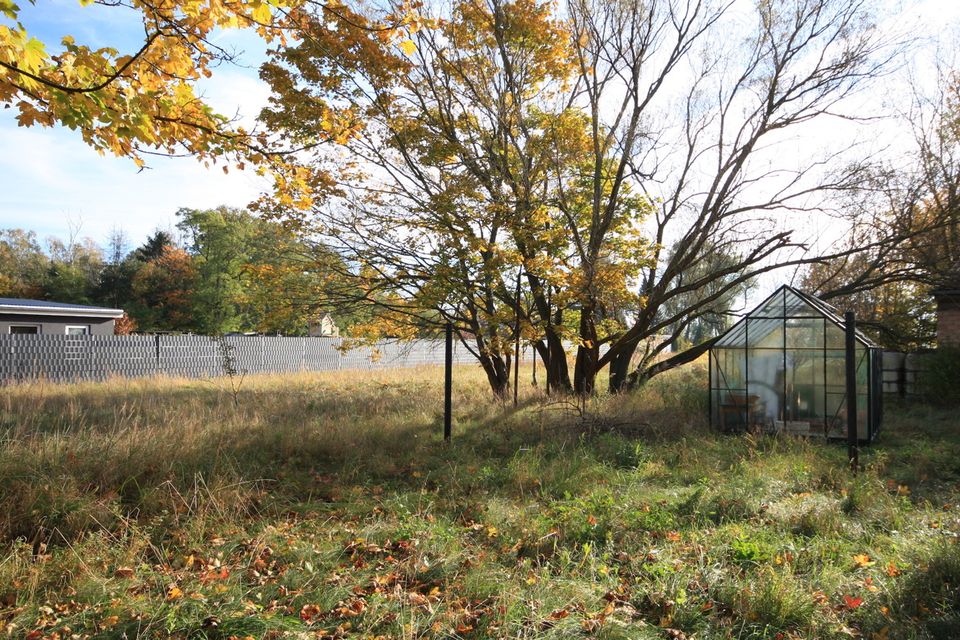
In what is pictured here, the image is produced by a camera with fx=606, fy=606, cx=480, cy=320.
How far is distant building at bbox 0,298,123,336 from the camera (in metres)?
22.0

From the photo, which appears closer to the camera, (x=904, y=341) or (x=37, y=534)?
(x=37, y=534)

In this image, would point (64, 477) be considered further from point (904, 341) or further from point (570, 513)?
point (904, 341)

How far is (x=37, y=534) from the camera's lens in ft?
16.1

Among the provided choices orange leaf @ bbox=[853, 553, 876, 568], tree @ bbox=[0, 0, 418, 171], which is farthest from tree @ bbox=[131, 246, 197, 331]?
orange leaf @ bbox=[853, 553, 876, 568]

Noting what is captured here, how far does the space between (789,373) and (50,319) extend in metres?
25.3

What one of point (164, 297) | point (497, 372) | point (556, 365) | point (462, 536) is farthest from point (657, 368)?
point (164, 297)

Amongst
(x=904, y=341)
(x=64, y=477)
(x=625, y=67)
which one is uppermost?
(x=625, y=67)

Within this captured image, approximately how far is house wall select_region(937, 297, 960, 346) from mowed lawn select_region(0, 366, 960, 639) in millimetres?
8296

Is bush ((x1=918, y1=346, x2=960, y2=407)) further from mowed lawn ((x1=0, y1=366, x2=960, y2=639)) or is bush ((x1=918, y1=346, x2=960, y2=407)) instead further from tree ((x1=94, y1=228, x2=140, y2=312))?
tree ((x1=94, y1=228, x2=140, y2=312))

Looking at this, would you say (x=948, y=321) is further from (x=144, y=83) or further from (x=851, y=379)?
(x=144, y=83)

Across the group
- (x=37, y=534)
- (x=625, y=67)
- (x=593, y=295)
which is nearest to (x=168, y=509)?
(x=37, y=534)

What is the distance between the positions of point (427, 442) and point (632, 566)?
488 centimetres

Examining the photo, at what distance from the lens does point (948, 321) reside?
51.3 feet

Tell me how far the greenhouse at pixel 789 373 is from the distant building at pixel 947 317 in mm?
5626
